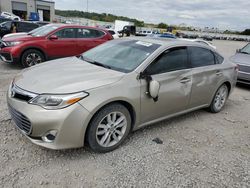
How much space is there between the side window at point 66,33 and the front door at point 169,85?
192 inches

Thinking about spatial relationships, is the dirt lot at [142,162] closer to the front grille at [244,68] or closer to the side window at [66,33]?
the front grille at [244,68]

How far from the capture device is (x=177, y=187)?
93.7 inches

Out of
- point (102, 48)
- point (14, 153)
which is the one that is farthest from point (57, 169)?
point (102, 48)

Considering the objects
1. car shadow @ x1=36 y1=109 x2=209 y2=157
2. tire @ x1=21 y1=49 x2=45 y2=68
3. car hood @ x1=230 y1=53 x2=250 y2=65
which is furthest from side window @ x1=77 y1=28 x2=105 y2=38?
car shadow @ x1=36 y1=109 x2=209 y2=157

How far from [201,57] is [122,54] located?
1.53 m

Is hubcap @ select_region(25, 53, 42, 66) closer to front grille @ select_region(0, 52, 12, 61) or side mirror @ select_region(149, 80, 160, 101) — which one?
front grille @ select_region(0, 52, 12, 61)

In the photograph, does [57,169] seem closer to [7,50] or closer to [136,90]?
[136,90]

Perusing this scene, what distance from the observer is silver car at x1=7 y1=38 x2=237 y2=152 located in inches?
95.1

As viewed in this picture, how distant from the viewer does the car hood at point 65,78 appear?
8.27 feet

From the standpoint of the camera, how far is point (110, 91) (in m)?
2.63

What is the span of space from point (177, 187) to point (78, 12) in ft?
310

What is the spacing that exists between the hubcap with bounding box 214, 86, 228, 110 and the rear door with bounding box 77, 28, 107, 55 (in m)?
4.91

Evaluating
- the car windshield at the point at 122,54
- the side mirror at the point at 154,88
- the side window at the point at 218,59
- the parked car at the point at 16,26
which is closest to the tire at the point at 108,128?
the side mirror at the point at 154,88

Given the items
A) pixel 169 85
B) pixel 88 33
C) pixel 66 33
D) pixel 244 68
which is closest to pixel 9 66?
pixel 66 33
